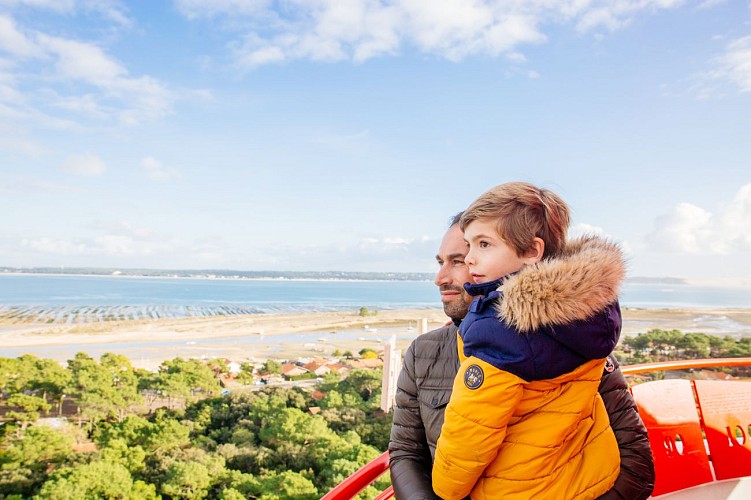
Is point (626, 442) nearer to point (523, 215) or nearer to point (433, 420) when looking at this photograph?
point (433, 420)

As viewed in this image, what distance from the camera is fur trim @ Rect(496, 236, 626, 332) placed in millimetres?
633

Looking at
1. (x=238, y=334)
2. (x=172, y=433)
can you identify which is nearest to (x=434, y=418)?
(x=172, y=433)

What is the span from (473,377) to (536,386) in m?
0.10

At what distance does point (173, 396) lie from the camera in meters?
18.4

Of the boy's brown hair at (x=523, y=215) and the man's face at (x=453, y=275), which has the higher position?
the boy's brown hair at (x=523, y=215)

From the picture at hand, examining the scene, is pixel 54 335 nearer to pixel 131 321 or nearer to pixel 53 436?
pixel 131 321

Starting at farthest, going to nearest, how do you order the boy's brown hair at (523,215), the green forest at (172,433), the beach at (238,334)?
the beach at (238,334) < the green forest at (172,433) < the boy's brown hair at (523,215)

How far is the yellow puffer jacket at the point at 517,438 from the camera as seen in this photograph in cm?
62

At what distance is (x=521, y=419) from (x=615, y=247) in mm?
330

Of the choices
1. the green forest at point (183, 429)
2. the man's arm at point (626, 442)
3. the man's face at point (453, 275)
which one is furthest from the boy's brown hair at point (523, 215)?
the green forest at point (183, 429)


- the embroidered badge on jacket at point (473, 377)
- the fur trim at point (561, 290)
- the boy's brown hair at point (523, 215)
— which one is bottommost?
the embroidered badge on jacket at point (473, 377)

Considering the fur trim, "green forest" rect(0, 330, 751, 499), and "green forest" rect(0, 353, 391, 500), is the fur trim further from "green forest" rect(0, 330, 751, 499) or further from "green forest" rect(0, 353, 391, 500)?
"green forest" rect(0, 353, 391, 500)

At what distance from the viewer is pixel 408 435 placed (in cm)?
90

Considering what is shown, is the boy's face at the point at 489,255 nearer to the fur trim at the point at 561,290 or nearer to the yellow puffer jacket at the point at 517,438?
the fur trim at the point at 561,290
